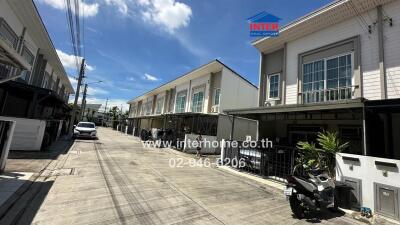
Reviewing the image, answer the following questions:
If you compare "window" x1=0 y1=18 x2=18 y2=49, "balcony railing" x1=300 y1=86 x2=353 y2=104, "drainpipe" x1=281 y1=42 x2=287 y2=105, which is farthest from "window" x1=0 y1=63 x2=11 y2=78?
"balcony railing" x1=300 y1=86 x2=353 y2=104

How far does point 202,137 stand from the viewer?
17.2 m

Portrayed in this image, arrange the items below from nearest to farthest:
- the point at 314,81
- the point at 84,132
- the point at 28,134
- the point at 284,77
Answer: the point at 314,81, the point at 28,134, the point at 284,77, the point at 84,132

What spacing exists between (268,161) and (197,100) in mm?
13520

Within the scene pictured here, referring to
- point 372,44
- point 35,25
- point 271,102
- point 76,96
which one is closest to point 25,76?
point 35,25

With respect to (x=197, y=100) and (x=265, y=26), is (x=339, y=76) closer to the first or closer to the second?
(x=265, y=26)

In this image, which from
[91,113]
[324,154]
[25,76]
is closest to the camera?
[324,154]

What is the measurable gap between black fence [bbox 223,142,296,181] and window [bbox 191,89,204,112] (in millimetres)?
10775

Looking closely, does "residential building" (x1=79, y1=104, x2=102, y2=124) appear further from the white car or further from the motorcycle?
the motorcycle

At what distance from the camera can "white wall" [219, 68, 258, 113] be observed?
734 inches

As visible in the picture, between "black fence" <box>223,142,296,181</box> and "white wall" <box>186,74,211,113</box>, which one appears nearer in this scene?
"black fence" <box>223,142,296,181</box>

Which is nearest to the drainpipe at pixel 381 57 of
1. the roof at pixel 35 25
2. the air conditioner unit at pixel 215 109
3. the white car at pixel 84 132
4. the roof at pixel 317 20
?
the roof at pixel 317 20

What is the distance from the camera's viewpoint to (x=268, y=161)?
365 inches

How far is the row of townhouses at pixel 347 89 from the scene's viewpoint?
227 inches

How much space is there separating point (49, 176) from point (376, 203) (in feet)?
30.2
